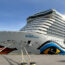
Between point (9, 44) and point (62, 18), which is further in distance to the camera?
point (62, 18)

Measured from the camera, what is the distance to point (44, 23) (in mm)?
26203

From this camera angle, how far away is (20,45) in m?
21.8

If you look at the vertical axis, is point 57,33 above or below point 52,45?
above

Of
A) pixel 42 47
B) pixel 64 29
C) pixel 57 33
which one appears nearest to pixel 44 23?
pixel 57 33

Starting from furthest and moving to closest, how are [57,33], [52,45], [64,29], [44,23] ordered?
[64,29]
[57,33]
[44,23]
[52,45]

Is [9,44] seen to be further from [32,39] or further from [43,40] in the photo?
[43,40]

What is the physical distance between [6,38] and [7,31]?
1.34 meters

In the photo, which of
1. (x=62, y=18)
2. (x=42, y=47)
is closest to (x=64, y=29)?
(x=62, y=18)

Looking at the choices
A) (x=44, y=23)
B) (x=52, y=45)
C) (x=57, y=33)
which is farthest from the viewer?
(x=57, y=33)

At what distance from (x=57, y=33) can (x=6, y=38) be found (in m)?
12.6

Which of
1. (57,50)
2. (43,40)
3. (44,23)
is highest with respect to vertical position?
(44,23)

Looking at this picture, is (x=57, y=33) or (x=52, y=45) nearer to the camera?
(x=52, y=45)

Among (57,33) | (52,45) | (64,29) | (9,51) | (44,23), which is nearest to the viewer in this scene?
(9,51)

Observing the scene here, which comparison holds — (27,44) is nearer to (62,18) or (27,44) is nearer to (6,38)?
(6,38)
